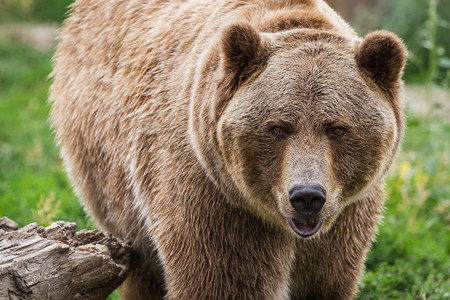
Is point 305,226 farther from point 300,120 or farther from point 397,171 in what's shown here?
point 397,171

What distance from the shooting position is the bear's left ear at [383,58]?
3.63 m

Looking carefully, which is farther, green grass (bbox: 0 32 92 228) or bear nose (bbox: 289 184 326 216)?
green grass (bbox: 0 32 92 228)

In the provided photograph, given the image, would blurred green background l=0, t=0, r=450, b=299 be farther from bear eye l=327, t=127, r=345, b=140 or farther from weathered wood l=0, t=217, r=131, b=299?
bear eye l=327, t=127, r=345, b=140

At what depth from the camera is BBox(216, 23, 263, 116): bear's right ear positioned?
3.65 metres

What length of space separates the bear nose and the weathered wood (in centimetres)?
137

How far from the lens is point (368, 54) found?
3664mm

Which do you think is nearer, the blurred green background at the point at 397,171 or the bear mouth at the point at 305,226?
the bear mouth at the point at 305,226

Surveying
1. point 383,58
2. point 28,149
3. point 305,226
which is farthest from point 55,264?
point 28,149

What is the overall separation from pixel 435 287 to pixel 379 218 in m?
1.44

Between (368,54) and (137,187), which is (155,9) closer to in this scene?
(137,187)

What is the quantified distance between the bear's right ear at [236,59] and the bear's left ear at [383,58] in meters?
0.59

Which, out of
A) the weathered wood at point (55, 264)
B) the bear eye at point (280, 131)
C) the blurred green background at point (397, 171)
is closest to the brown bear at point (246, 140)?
the bear eye at point (280, 131)

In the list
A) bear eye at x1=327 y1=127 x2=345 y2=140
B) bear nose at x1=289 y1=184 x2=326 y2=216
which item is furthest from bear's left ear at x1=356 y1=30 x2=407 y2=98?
bear nose at x1=289 y1=184 x2=326 y2=216

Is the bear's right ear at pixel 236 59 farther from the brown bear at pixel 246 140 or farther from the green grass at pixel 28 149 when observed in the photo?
the green grass at pixel 28 149
